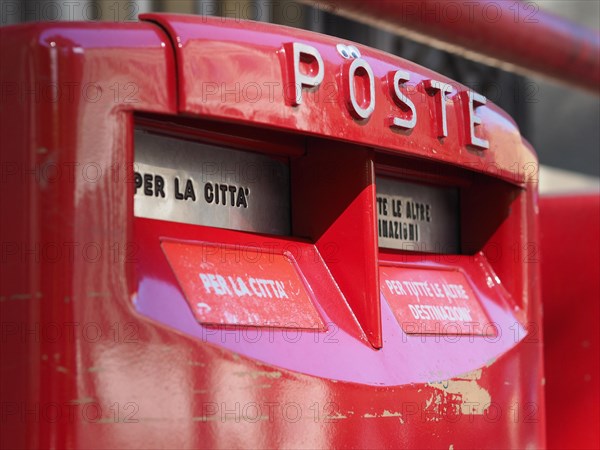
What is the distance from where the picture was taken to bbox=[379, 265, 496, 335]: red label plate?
2.33 meters

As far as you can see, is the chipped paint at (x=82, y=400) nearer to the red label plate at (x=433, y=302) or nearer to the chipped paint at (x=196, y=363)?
the chipped paint at (x=196, y=363)

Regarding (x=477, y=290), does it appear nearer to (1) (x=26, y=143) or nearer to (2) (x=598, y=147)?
(1) (x=26, y=143)

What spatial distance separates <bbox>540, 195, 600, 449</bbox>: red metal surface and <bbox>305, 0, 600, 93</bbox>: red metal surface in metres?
0.42

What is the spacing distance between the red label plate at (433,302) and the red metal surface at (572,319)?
26.3 inches

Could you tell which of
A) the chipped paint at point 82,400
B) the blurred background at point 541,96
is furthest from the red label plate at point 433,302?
the blurred background at point 541,96

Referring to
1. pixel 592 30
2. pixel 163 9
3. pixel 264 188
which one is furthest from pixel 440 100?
pixel 163 9

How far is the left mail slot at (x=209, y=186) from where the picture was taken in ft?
6.33

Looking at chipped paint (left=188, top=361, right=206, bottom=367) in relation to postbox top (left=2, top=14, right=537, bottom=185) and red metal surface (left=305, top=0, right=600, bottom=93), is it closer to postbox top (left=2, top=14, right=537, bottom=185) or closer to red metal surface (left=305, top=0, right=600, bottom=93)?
postbox top (left=2, top=14, right=537, bottom=185)

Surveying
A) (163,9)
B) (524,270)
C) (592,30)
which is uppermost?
(163,9)

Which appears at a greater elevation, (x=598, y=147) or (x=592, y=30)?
(x=598, y=147)

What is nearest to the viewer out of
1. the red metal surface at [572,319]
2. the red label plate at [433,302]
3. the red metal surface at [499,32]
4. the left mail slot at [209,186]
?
the left mail slot at [209,186]

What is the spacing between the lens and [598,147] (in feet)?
28.9

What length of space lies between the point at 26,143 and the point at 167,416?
0.46m

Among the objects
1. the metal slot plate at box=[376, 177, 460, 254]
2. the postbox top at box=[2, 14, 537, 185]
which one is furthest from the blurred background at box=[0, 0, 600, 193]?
the postbox top at box=[2, 14, 537, 185]
